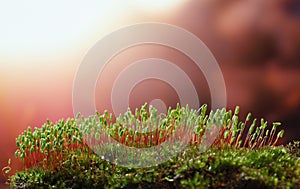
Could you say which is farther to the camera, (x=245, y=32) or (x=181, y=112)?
(x=245, y=32)

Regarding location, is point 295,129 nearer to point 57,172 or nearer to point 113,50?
point 113,50

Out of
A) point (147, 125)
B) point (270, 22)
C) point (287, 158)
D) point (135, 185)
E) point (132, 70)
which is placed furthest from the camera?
point (270, 22)

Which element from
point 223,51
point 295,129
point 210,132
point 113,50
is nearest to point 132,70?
point 113,50

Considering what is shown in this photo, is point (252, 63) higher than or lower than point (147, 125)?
higher

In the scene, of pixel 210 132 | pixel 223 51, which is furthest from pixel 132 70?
pixel 210 132

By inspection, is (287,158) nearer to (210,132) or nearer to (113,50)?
(210,132)

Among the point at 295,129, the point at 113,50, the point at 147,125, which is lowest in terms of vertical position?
the point at 295,129

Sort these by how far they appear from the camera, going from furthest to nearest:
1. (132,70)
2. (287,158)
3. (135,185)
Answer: (132,70) → (287,158) → (135,185)
